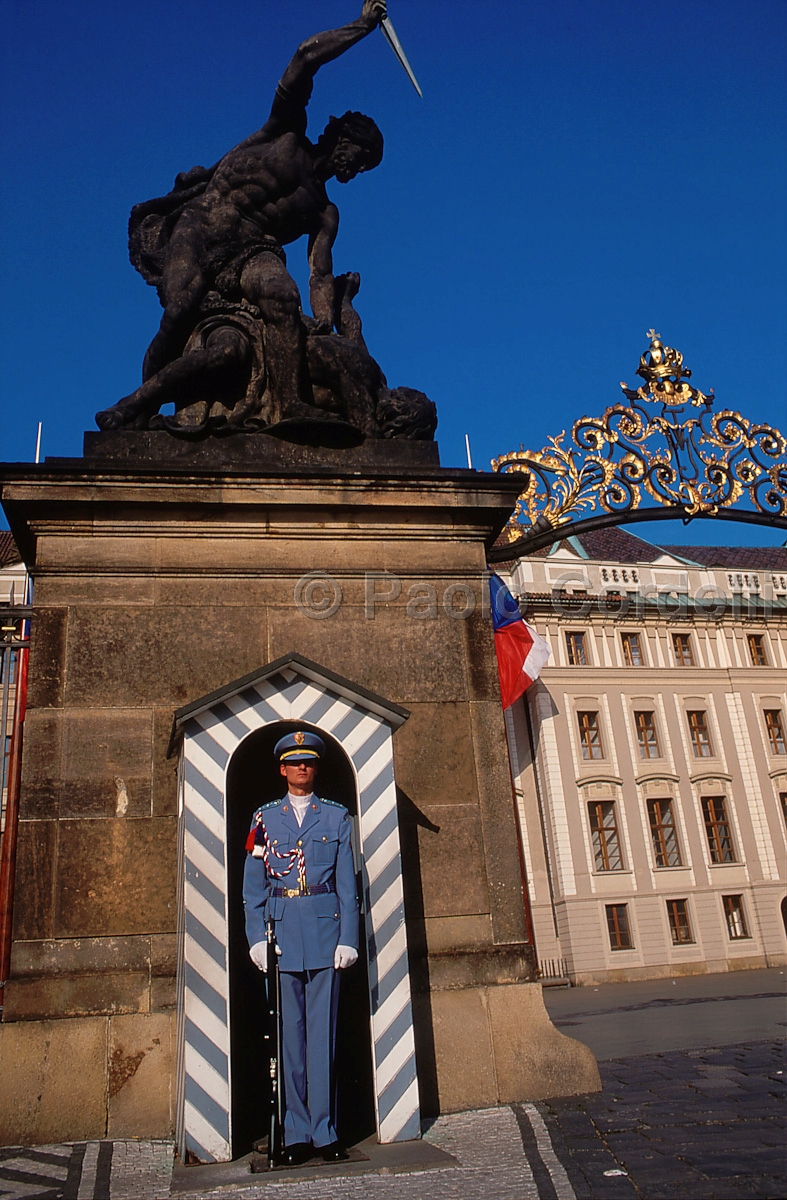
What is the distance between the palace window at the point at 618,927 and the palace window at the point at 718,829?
14.7 feet

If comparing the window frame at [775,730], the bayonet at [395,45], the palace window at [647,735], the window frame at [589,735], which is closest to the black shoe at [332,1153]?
the bayonet at [395,45]

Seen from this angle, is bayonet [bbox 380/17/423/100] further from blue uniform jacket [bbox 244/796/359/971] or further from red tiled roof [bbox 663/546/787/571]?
red tiled roof [bbox 663/546/787/571]

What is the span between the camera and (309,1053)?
4.84 meters

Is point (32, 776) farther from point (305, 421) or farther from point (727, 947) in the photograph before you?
point (727, 947)

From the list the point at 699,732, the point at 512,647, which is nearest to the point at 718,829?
the point at 699,732

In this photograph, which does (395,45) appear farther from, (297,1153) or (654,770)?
(654,770)

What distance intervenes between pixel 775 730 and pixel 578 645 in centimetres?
891

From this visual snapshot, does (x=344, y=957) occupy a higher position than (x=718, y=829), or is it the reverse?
(x=718, y=829)

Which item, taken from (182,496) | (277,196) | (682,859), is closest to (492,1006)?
(182,496)

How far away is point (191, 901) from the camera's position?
517cm

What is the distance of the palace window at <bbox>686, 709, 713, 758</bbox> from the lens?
39.1 metres

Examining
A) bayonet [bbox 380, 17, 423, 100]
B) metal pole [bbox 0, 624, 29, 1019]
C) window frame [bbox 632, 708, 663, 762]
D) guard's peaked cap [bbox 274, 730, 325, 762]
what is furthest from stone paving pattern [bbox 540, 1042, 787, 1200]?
window frame [bbox 632, 708, 663, 762]

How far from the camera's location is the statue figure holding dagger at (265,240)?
7254 mm

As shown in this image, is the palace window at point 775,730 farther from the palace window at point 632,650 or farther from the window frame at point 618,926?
the window frame at point 618,926
